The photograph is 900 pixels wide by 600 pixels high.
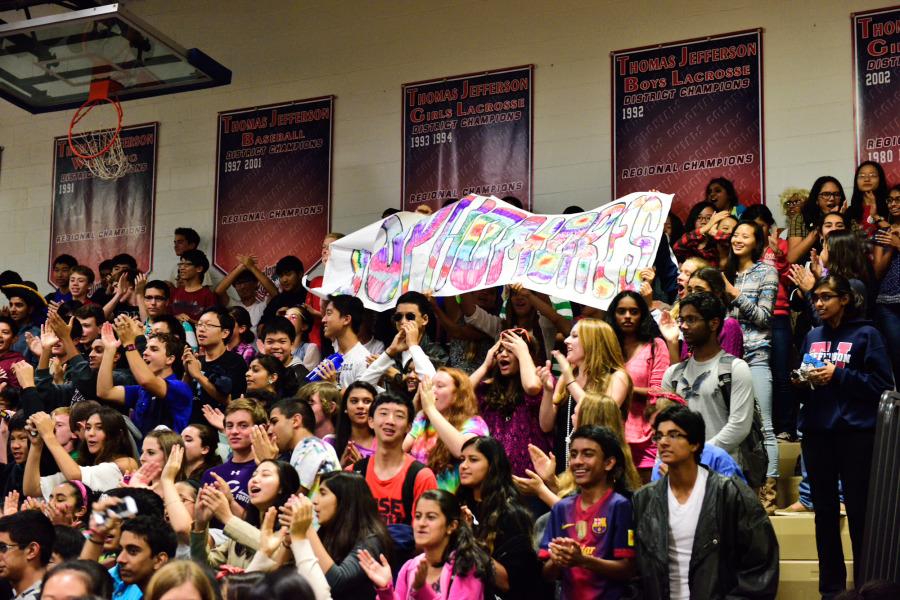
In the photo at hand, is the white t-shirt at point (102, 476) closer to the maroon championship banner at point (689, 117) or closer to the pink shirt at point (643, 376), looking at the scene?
the pink shirt at point (643, 376)

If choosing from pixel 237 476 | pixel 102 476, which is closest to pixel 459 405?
pixel 237 476

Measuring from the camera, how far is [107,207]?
1340cm

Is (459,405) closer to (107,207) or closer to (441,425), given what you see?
(441,425)

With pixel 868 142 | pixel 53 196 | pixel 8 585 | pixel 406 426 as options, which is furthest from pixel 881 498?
pixel 53 196

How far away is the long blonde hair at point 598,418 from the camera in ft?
18.9

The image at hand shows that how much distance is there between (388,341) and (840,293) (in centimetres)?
379

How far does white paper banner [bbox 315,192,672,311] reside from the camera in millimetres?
8094

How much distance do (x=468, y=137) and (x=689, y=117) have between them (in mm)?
2163

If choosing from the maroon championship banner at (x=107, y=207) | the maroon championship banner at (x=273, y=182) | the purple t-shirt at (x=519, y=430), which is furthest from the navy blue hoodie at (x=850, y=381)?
the maroon championship banner at (x=107, y=207)

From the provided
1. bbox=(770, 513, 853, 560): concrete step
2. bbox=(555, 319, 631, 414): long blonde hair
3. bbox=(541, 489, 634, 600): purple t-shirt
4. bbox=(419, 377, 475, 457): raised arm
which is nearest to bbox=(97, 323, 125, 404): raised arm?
bbox=(419, 377, 475, 457): raised arm

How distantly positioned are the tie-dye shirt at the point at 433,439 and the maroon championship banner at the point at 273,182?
5.66m

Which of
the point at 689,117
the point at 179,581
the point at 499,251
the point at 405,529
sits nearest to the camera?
the point at 179,581

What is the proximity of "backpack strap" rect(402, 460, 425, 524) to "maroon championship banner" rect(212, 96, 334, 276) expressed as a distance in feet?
20.7

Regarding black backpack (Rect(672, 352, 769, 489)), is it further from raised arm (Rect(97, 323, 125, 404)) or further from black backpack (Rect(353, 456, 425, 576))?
raised arm (Rect(97, 323, 125, 404))
